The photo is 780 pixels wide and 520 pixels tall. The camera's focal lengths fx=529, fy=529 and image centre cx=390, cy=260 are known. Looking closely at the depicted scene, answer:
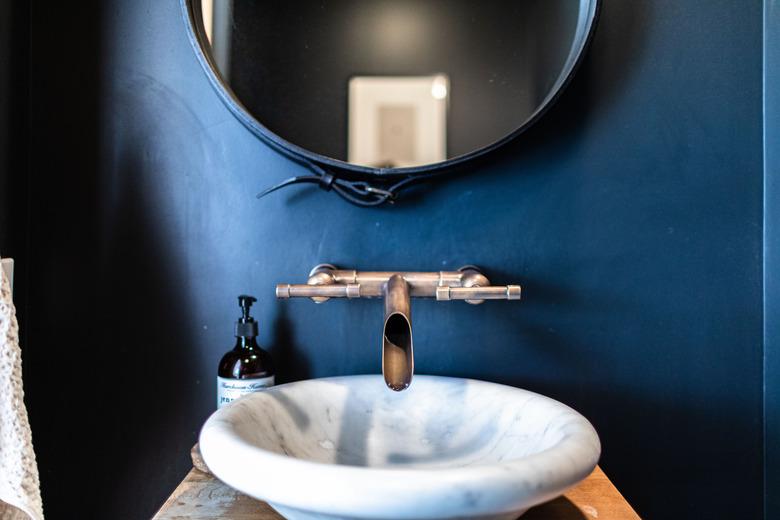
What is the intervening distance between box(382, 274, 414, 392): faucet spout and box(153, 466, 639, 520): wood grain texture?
17 cm

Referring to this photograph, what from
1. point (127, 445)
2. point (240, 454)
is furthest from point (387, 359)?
point (127, 445)

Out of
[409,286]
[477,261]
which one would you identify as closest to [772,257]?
[477,261]

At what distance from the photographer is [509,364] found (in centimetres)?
77

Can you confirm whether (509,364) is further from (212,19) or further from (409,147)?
(212,19)

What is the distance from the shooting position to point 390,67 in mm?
756

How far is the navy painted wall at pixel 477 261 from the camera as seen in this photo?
0.77 metres

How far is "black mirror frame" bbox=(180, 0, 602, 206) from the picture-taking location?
0.73 m

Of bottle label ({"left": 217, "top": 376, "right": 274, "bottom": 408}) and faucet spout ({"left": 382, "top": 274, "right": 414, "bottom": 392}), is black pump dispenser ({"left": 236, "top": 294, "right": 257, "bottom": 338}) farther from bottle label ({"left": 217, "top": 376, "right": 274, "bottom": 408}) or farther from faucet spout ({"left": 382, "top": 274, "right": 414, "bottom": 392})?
faucet spout ({"left": 382, "top": 274, "right": 414, "bottom": 392})

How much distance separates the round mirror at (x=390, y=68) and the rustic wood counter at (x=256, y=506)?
44 centimetres

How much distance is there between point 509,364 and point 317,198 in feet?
1.22

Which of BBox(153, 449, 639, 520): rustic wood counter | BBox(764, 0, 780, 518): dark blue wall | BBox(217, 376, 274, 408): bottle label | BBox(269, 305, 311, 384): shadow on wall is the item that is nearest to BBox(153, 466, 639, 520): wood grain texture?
BBox(153, 449, 639, 520): rustic wood counter

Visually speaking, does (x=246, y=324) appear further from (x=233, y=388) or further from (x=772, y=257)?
(x=772, y=257)

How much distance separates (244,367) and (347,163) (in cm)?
31

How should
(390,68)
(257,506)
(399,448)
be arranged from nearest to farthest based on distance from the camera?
(257,506) < (399,448) < (390,68)
